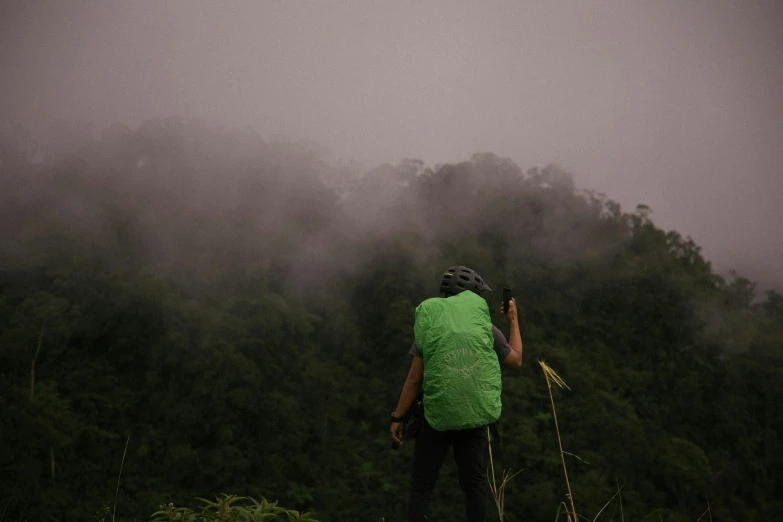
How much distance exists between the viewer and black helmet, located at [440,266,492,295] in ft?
8.68

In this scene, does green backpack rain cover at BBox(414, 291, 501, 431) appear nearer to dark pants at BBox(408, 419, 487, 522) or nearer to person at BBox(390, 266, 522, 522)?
person at BBox(390, 266, 522, 522)

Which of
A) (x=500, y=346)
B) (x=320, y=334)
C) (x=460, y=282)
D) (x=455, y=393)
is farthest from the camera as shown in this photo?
(x=320, y=334)

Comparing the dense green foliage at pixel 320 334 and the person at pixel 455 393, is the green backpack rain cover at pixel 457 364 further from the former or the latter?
the dense green foliage at pixel 320 334

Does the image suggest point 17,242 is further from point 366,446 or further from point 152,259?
point 366,446

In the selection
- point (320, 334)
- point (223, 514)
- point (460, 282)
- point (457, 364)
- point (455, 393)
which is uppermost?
point (460, 282)

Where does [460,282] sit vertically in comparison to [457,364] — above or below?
above

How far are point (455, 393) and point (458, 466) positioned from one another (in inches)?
11.9

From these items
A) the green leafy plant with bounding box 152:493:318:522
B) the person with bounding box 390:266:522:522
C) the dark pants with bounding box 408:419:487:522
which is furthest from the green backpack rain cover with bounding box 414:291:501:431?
the green leafy plant with bounding box 152:493:318:522

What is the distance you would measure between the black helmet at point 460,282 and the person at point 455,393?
11cm

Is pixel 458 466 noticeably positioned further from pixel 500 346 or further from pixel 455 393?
pixel 500 346

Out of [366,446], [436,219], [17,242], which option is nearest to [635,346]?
[436,219]

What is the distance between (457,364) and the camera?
2379mm

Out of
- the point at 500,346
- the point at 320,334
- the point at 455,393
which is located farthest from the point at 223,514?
the point at 320,334

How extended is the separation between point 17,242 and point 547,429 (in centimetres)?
3368
